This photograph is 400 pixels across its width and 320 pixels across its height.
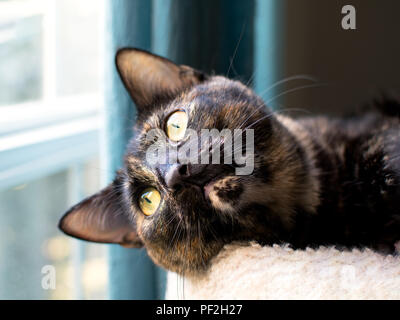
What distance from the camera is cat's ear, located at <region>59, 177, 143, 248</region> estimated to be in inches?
39.3

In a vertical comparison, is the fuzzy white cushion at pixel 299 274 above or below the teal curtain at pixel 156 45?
below

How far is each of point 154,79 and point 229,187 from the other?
0.48 meters

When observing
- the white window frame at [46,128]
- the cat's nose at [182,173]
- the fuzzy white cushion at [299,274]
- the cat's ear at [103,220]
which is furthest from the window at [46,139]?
the fuzzy white cushion at [299,274]

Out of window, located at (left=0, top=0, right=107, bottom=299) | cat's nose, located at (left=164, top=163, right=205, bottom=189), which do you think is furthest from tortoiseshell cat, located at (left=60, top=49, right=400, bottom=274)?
window, located at (left=0, top=0, right=107, bottom=299)

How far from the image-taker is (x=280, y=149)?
937mm

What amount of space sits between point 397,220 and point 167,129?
585 mm

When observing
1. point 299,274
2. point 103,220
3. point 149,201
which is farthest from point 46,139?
point 299,274

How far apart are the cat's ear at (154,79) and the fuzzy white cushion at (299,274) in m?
0.51

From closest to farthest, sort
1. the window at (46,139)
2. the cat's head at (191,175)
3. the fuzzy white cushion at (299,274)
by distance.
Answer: the fuzzy white cushion at (299,274), the cat's head at (191,175), the window at (46,139)

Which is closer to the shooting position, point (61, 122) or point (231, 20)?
point (61, 122)

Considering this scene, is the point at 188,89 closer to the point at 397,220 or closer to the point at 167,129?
the point at 167,129

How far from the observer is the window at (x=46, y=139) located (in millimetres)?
1167

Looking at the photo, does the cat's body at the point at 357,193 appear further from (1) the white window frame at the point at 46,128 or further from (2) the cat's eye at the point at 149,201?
(1) the white window frame at the point at 46,128
